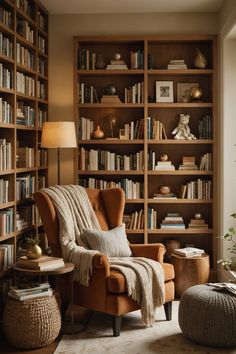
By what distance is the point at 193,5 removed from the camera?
220 inches

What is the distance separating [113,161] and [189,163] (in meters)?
0.82

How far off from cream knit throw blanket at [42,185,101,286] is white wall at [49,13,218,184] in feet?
3.55

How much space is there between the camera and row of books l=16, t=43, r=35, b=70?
480 centimetres

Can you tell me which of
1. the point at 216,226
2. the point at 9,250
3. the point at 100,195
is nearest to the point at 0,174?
the point at 9,250

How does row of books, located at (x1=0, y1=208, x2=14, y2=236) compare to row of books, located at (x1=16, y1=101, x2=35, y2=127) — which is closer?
row of books, located at (x1=0, y1=208, x2=14, y2=236)

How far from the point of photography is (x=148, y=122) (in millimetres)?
5793

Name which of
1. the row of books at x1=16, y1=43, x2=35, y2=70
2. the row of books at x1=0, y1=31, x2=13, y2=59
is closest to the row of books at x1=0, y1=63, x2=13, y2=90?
the row of books at x1=0, y1=31, x2=13, y2=59

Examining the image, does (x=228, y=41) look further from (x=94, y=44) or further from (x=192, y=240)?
(x=192, y=240)

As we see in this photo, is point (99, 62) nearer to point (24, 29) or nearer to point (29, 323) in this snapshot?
point (24, 29)

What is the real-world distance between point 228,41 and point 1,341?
11.7ft

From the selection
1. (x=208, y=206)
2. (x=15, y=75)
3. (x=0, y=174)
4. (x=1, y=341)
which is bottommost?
(x=1, y=341)

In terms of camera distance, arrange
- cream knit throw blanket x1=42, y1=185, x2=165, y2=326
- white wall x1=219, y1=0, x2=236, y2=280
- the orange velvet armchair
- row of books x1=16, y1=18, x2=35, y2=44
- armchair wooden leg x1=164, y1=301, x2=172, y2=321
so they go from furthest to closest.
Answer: white wall x1=219, y1=0, x2=236, y2=280 → row of books x1=16, y1=18, x2=35, y2=44 → armchair wooden leg x1=164, y1=301, x2=172, y2=321 → cream knit throw blanket x1=42, y1=185, x2=165, y2=326 → the orange velvet armchair

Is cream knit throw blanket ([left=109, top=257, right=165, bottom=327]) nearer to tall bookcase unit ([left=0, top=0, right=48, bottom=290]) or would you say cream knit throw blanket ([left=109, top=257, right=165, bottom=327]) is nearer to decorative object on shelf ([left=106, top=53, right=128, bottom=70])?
tall bookcase unit ([left=0, top=0, right=48, bottom=290])

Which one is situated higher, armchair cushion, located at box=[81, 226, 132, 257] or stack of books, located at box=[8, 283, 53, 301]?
armchair cushion, located at box=[81, 226, 132, 257]
